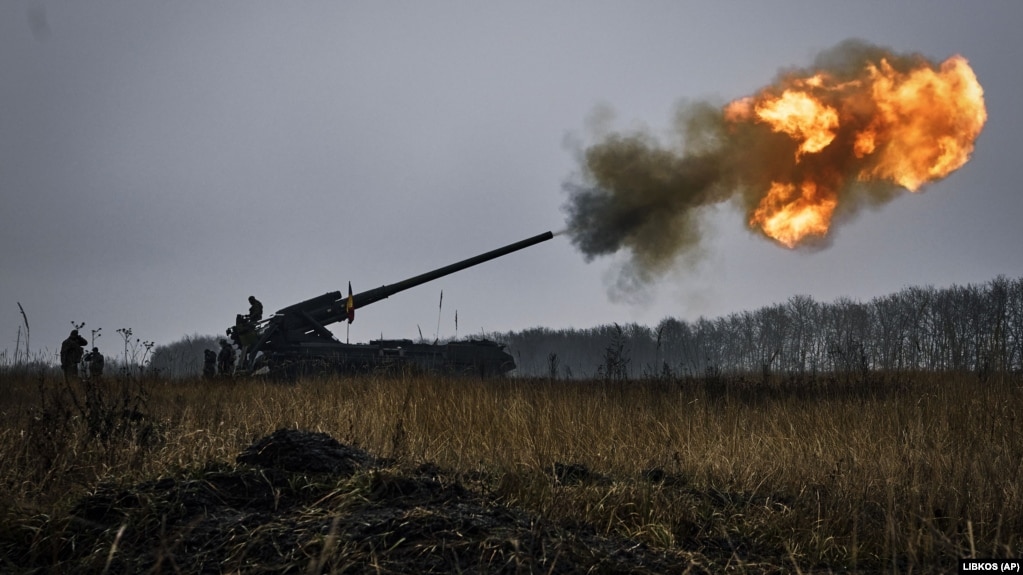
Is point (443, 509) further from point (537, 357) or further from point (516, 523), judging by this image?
point (537, 357)

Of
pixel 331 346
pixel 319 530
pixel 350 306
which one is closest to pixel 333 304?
pixel 331 346

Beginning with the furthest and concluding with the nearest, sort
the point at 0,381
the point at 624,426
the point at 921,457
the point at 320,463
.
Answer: the point at 0,381 < the point at 624,426 < the point at 921,457 < the point at 320,463

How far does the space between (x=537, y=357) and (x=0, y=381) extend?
67.1 metres

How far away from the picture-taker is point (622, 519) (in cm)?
446

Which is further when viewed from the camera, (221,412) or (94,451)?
(221,412)

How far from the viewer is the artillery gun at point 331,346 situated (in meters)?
18.3

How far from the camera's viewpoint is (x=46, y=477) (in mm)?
4816

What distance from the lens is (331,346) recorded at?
61.5 ft

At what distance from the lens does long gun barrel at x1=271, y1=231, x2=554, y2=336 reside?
18328 millimetres

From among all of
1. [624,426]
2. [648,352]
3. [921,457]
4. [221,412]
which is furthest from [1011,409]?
[648,352]

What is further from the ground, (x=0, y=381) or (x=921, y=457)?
(x=0, y=381)

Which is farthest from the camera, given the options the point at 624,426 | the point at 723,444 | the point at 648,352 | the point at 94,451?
the point at 648,352

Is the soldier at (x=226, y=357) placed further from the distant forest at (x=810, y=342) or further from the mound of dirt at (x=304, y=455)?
the mound of dirt at (x=304, y=455)

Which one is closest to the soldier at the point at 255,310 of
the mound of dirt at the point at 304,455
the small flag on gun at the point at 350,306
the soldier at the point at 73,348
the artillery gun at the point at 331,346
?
the artillery gun at the point at 331,346
